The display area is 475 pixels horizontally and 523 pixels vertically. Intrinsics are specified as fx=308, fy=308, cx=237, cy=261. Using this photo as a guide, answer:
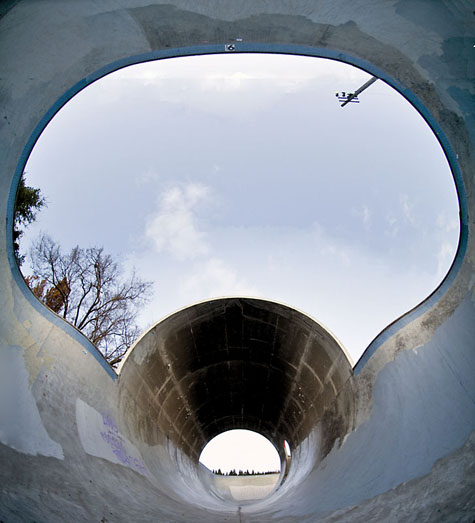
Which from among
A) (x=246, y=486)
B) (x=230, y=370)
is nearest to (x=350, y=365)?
(x=230, y=370)

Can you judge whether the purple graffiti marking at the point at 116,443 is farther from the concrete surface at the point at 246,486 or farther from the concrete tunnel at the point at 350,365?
the concrete surface at the point at 246,486

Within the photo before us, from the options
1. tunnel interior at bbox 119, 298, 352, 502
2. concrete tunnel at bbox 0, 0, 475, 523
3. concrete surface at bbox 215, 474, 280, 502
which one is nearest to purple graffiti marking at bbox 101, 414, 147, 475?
concrete tunnel at bbox 0, 0, 475, 523

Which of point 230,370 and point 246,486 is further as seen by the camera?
point 246,486

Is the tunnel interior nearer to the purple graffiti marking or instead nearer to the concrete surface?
the purple graffiti marking

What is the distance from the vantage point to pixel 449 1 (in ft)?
9.94

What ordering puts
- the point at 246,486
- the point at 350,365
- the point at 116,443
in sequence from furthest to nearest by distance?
the point at 246,486, the point at 350,365, the point at 116,443

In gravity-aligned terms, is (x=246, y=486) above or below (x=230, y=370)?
below

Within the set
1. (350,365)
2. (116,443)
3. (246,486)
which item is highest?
(350,365)

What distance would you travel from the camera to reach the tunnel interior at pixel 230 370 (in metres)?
6.49

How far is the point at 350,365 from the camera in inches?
241

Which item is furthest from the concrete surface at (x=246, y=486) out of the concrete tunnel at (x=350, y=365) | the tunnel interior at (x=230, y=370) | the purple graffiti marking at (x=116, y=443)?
the purple graffiti marking at (x=116, y=443)

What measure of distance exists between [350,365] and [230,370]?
4.22 meters

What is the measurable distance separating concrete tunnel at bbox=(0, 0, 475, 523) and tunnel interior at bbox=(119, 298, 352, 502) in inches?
19.1

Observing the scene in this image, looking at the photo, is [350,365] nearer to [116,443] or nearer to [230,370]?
[230,370]
